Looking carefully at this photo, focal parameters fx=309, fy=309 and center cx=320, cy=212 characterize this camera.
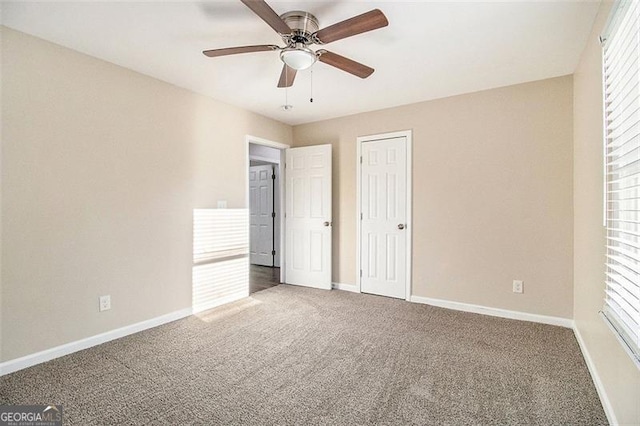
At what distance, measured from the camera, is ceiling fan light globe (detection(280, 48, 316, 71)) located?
84.8 inches

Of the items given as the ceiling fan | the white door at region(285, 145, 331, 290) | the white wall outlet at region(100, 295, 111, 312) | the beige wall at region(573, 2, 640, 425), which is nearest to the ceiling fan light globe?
the ceiling fan

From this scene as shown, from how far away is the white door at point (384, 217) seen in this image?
3.94 meters

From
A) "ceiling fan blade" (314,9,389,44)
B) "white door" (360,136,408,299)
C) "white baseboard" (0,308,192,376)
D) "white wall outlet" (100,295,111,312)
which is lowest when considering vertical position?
"white baseboard" (0,308,192,376)

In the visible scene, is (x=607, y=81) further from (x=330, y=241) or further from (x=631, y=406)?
(x=330, y=241)

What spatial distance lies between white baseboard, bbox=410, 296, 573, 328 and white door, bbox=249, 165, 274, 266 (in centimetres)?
334

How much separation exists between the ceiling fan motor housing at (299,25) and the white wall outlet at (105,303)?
2612 millimetres

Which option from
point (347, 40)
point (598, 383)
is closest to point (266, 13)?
point (347, 40)

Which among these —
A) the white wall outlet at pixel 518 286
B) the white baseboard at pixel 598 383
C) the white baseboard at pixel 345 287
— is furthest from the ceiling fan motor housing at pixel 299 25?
the white baseboard at pixel 345 287

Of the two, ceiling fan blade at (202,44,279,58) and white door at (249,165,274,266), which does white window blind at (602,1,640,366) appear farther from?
white door at (249,165,274,266)

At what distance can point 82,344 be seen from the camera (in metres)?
2.57

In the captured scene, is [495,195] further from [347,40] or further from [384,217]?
[347,40]

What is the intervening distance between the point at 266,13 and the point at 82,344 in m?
2.90

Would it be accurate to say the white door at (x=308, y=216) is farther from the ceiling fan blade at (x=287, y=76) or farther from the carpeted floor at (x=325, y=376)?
the ceiling fan blade at (x=287, y=76)

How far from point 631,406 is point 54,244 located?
12.1 feet
